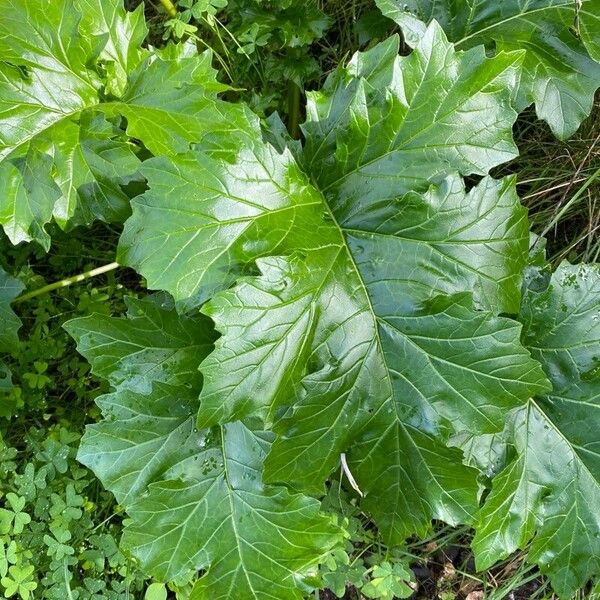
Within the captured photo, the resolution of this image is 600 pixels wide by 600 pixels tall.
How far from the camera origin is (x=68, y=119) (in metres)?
1.84

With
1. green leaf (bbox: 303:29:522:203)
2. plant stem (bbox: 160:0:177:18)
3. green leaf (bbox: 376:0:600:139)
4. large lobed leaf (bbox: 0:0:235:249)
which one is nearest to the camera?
green leaf (bbox: 303:29:522:203)

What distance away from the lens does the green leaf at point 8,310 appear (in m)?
2.18

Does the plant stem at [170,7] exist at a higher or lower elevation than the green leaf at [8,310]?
higher

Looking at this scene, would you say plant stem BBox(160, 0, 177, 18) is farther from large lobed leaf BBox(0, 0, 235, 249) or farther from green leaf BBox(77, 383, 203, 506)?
green leaf BBox(77, 383, 203, 506)

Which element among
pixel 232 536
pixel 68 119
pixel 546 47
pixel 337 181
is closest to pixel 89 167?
pixel 68 119

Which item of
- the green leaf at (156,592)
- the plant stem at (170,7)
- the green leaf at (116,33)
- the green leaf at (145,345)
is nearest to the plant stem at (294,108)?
the plant stem at (170,7)

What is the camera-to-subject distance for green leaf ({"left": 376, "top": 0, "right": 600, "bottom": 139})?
1.86m

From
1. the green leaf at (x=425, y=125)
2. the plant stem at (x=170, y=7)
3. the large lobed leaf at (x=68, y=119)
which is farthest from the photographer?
the plant stem at (x=170, y=7)

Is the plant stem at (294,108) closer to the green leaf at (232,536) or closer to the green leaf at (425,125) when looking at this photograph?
the green leaf at (425,125)

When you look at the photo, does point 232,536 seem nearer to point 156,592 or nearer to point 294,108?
point 156,592

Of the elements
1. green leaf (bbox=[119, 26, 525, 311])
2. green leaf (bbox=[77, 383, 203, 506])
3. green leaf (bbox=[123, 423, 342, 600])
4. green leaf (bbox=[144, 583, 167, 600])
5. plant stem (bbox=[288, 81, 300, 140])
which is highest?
green leaf (bbox=[119, 26, 525, 311])

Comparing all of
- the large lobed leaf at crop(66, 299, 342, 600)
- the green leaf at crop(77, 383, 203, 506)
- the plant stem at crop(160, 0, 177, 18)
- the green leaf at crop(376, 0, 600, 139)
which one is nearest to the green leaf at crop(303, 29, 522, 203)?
the green leaf at crop(376, 0, 600, 139)

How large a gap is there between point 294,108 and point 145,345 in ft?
3.55

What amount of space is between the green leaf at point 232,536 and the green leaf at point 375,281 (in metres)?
0.14
